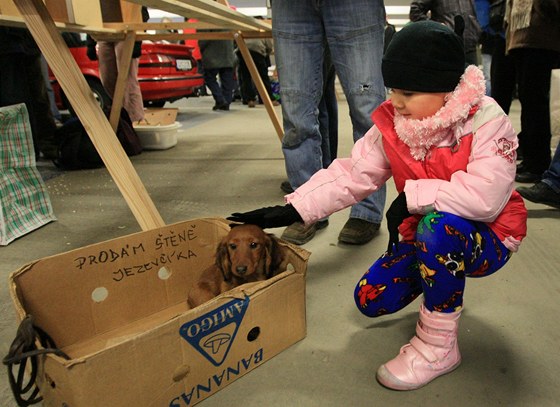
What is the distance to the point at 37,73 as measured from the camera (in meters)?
3.44

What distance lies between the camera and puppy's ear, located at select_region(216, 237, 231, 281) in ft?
4.12

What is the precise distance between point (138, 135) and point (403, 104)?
124 inches

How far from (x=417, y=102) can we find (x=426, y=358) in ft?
1.93

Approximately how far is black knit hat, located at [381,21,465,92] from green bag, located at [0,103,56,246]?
5.52ft

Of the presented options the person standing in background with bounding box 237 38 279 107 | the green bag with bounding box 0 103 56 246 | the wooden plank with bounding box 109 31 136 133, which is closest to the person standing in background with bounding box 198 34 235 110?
the person standing in background with bounding box 237 38 279 107

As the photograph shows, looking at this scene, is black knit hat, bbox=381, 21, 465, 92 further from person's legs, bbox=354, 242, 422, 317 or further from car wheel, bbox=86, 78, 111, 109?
car wheel, bbox=86, 78, 111, 109

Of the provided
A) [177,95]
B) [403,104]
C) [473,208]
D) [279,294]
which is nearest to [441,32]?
[403,104]

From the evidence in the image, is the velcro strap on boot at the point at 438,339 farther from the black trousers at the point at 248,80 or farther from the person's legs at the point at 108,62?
the black trousers at the point at 248,80

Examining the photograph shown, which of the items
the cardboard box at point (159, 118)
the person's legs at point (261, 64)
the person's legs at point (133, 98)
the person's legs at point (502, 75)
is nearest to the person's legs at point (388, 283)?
the person's legs at point (502, 75)

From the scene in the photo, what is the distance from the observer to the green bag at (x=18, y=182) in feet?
6.22

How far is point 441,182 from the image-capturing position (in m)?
0.96

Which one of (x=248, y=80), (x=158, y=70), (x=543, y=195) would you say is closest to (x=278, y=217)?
(x=543, y=195)

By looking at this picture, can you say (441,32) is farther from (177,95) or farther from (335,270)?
(177,95)

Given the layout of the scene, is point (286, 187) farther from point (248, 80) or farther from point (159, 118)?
point (248, 80)
